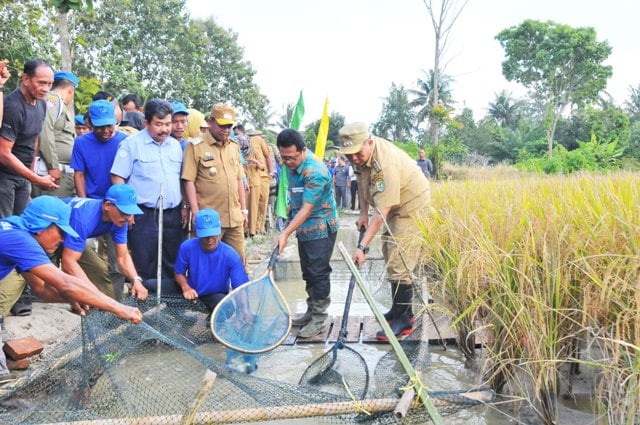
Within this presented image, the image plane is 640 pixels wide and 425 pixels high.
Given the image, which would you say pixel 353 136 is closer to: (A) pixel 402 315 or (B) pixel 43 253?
(A) pixel 402 315

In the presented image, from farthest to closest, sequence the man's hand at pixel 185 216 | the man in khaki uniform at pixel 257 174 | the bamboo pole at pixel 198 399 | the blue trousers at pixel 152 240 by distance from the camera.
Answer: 1. the man in khaki uniform at pixel 257 174
2. the man's hand at pixel 185 216
3. the blue trousers at pixel 152 240
4. the bamboo pole at pixel 198 399

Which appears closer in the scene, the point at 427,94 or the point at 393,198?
the point at 393,198

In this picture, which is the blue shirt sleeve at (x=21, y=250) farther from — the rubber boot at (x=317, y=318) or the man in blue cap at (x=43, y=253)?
the rubber boot at (x=317, y=318)

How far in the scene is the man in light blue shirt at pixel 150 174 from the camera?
4441mm

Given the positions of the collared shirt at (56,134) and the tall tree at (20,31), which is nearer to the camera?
the collared shirt at (56,134)

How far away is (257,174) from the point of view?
346 inches

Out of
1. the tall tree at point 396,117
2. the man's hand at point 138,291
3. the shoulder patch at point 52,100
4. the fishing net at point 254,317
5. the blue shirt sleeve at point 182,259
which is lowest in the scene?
the fishing net at point 254,317

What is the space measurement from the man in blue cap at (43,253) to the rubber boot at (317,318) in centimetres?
196

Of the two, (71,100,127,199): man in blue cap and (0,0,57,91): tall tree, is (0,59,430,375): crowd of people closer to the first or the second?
(71,100,127,199): man in blue cap

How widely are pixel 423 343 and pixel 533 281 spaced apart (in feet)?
3.19

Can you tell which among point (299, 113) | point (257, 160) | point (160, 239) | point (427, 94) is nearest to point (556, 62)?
point (427, 94)

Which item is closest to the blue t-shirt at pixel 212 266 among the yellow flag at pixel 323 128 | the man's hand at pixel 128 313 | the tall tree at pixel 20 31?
the man's hand at pixel 128 313

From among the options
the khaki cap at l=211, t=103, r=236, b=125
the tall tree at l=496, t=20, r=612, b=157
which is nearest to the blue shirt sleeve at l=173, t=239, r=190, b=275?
the khaki cap at l=211, t=103, r=236, b=125

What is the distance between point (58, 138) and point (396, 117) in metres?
45.8
